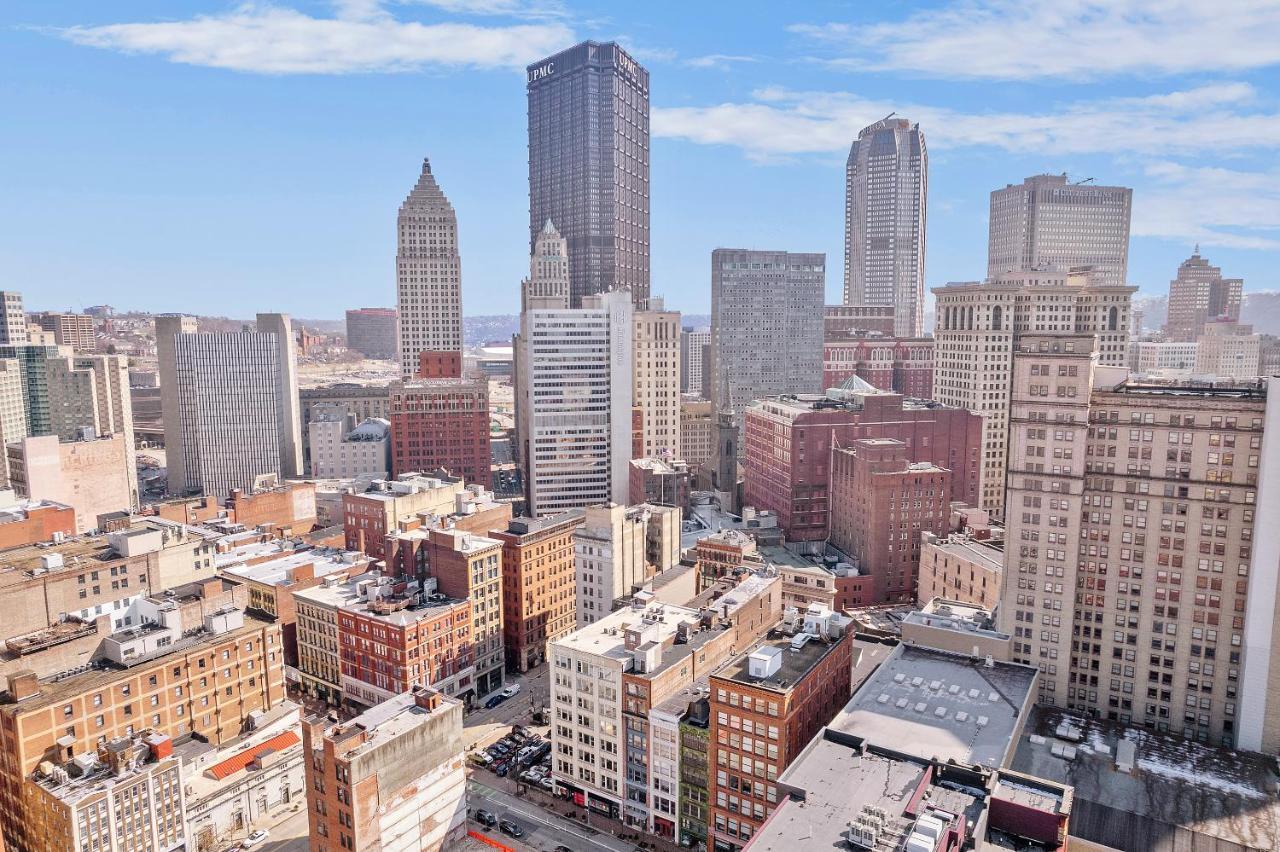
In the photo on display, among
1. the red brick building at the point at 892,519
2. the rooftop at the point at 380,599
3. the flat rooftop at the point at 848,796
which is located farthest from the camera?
the red brick building at the point at 892,519

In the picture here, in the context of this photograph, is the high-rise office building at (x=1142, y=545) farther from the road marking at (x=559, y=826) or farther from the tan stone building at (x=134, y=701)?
the tan stone building at (x=134, y=701)

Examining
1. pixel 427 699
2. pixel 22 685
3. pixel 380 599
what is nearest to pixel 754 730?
pixel 427 699

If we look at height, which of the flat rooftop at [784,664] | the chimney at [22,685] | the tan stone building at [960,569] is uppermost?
the flat rooftop at [784,664]

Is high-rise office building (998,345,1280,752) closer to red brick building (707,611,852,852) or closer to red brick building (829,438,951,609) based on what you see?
red brick building (707,611,852,852)

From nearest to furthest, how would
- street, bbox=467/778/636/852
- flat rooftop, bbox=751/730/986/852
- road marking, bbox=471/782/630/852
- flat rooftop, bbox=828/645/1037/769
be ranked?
flat rooftop, bbox=751/730/986/852 → flat rooftop, bbox=828/645/1037/769 → street, bbox=467/778/636/852 → road marking, bbox=471/782/630/852

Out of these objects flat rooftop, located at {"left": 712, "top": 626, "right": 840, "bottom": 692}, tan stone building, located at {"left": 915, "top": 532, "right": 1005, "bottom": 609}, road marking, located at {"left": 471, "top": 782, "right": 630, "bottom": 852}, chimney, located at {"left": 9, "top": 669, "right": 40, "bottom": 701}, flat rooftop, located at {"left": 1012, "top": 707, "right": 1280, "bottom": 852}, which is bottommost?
road marking, located at {"left": 471, "top": 782, "right": 630, "bottom": 852}

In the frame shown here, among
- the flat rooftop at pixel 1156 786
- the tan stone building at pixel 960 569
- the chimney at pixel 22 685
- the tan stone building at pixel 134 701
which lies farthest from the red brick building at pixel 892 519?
the chimney at pixel 22 685

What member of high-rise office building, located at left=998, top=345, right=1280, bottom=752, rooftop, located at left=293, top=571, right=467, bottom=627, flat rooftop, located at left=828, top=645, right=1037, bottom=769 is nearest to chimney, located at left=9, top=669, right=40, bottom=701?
rooftop, located at left=293, top=571, right=467, bottom=627

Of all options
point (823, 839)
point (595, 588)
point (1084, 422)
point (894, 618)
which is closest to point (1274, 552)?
point (1084, 422)
